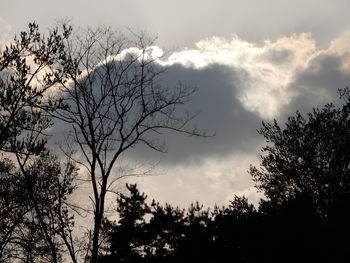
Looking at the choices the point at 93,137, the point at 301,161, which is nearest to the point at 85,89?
the point at 93,137

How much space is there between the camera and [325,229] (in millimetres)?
15195

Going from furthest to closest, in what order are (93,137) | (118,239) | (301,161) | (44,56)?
(118,239), (301,161), (93,137), (44,56)

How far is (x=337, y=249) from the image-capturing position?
47.7 ft

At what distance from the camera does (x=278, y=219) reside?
1614 cm

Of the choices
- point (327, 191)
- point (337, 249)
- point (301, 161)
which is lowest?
point (337, 249)

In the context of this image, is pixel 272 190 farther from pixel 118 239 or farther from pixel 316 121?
pixel 118 239

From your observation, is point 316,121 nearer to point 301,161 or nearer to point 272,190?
point 301,161

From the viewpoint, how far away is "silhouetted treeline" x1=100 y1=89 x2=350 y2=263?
50.0ft

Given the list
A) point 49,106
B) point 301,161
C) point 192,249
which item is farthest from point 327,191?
point 49,106

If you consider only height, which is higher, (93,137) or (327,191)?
A: (93,137)

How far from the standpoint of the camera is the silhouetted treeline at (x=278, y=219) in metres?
15.2

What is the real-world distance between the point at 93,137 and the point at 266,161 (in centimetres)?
1218

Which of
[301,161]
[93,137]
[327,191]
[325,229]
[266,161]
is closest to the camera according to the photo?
[325,229]

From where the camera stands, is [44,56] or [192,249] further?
[192,249]
